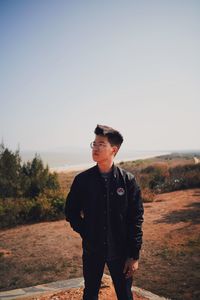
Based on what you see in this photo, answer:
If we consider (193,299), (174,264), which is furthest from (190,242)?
(193,299)

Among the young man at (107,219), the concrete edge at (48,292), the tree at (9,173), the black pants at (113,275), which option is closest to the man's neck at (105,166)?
the young man at (107,219)

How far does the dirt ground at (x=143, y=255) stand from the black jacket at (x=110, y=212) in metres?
3.01

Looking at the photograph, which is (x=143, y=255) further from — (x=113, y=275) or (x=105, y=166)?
(x=105, y=166)

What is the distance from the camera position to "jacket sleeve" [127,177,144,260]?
2967 millimetres

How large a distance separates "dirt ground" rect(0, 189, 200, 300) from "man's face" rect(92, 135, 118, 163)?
3.53 metres

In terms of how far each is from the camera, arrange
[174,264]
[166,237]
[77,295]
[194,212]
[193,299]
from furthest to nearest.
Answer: [194,212] → [166,237] → [174,264] → [193,299] → [77,295]

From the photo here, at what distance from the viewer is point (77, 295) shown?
4.55 metres

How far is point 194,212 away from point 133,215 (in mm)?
9867

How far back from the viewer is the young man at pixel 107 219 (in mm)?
2990

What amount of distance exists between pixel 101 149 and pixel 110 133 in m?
0.19

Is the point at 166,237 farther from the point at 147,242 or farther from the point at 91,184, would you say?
the point at 91,184

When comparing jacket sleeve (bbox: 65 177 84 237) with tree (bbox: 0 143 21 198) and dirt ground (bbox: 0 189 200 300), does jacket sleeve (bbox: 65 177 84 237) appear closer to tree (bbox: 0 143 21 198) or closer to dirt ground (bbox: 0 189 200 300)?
dirt ground (bbox: 0 189 200 300)

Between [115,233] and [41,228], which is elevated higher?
[115,233]

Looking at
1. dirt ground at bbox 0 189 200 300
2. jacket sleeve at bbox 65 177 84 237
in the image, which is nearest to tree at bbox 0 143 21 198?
dirt ground at bbox 0 189 200 300
